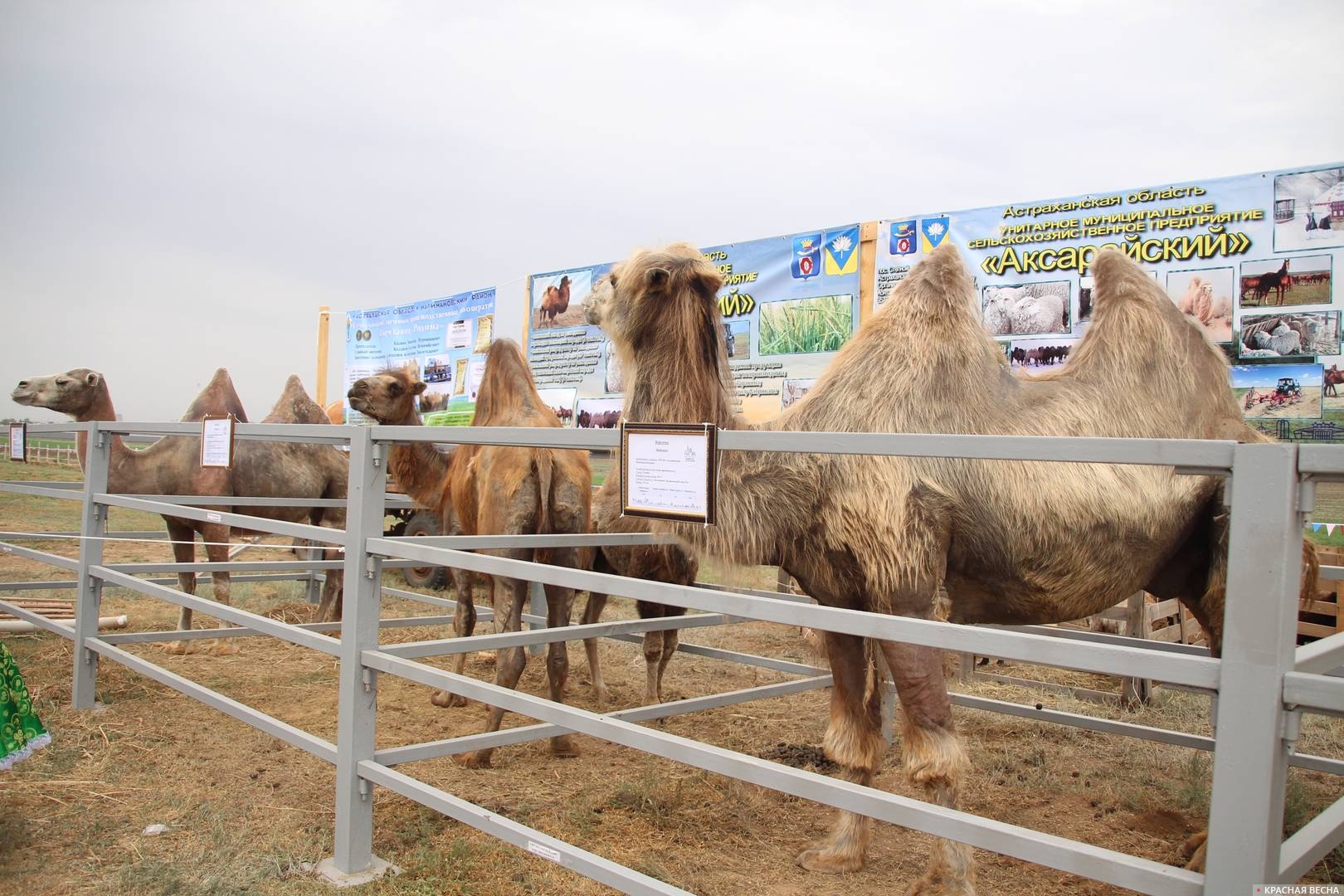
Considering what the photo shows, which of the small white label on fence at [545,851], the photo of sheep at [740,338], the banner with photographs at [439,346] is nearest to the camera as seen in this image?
the small white label on fence at [545,851]

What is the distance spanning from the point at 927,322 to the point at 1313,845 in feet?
7.29

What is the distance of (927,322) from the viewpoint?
351 centimetres

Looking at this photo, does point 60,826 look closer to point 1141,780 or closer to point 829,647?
point 829,647

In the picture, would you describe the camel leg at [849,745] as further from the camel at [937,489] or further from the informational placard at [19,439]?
the informational placard at [19,439]

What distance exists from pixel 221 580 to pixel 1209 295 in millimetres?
7588

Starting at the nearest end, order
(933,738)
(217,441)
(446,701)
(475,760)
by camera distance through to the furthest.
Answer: (933,738), (217,441), (475,760), (446,701)

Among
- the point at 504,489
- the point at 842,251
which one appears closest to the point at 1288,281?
the point at 842,251

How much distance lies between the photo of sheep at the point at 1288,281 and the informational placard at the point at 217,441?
18.7 feet

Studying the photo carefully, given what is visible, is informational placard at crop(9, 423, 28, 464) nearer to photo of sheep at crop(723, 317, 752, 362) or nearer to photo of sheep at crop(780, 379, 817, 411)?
photo of sheep at crop(723, 317, 752, 362)

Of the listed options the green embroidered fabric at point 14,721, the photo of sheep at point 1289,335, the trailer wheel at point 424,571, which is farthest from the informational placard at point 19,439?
the photo of sheep at point 1289,335

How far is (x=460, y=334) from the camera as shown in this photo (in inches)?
385

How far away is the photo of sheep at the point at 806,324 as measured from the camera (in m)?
6.66

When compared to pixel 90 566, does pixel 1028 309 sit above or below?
above

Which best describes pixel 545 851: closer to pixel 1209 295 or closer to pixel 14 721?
pixel 14 721
